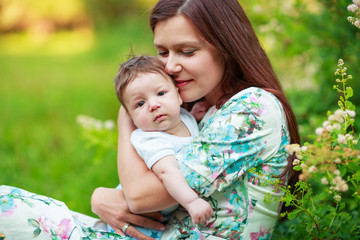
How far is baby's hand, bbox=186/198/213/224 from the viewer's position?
1.61 meters

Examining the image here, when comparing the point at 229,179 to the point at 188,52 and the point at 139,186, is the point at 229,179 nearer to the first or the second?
the point at 139,186

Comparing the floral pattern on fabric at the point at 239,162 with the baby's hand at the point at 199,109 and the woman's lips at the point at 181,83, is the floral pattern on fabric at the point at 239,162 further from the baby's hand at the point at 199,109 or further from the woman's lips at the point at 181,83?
the baby's hand at the point at 199,109

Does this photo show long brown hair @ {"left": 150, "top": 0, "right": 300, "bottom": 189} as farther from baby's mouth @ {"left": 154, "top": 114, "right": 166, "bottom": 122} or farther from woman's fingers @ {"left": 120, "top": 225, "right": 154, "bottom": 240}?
woman's fingers @ {"left": 120, "top": 225, "right": 154, "bottom": 240}

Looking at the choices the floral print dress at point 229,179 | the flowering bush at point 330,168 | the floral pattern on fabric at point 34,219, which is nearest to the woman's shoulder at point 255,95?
the floral print dress at point 229,179

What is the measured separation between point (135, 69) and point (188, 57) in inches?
9.9

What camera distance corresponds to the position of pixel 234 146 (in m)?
1.68

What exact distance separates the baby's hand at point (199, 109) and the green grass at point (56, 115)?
18.4 inches

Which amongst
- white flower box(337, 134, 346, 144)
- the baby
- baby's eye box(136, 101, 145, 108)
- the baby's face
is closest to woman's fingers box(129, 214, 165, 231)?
the baby

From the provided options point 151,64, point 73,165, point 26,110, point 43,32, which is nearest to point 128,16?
point 43,32

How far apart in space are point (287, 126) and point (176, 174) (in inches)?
21.5

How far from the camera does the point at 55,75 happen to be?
9.06m

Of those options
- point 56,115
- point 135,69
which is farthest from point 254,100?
point 56,115

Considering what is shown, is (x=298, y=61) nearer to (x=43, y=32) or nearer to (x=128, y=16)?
(x=128, y=16)

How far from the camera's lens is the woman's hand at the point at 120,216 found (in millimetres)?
1916
